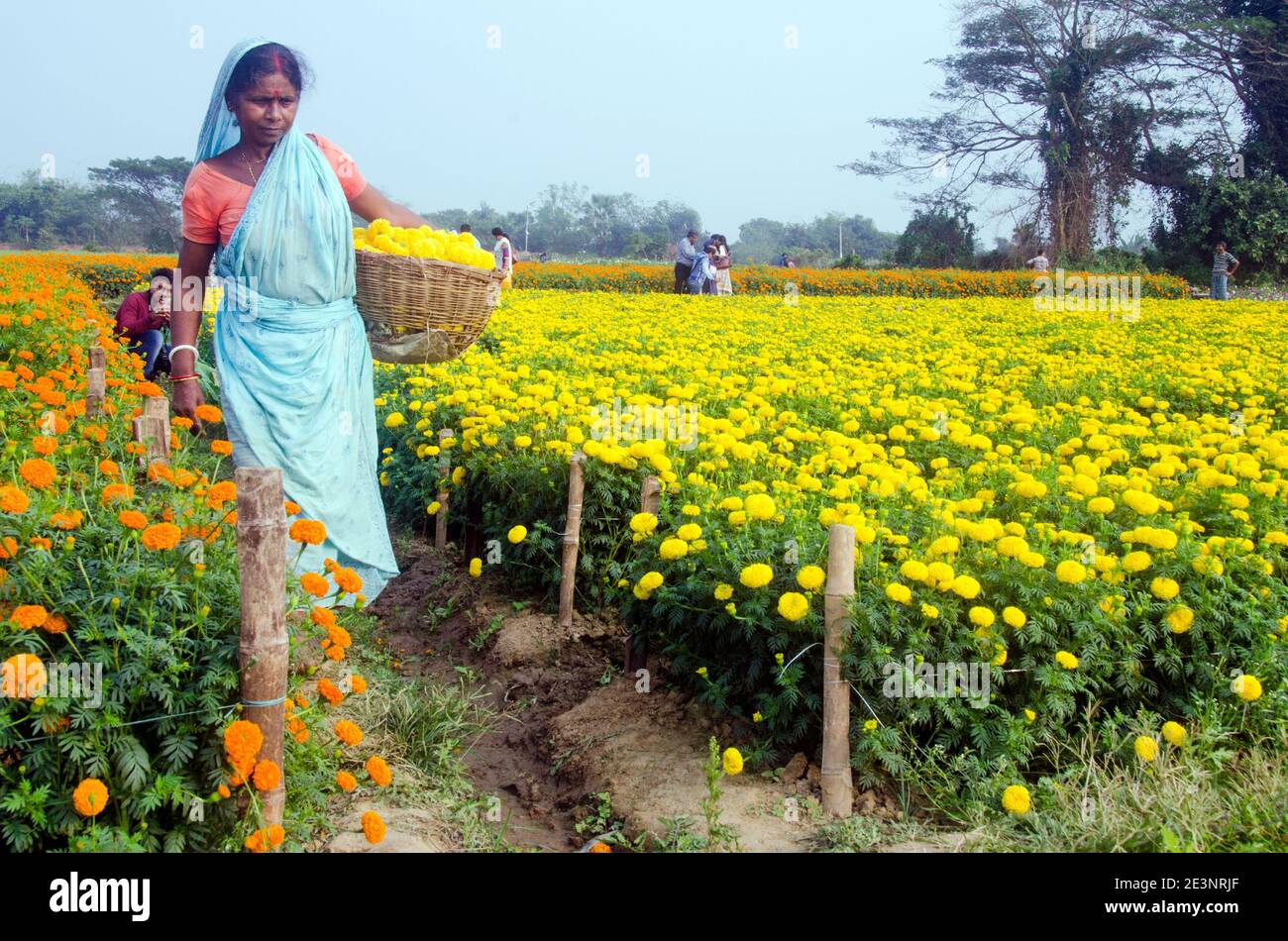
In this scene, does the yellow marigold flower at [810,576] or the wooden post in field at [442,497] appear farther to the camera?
the wooden post in field at [442,497]

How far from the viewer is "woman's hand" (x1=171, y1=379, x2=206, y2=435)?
→ 11.4 ft

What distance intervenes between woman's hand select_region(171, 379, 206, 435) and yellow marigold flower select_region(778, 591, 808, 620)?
197cm

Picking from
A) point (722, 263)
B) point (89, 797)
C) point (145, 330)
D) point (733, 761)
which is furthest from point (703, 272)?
point (89, 797)

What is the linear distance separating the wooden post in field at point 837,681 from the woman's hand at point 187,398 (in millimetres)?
2093

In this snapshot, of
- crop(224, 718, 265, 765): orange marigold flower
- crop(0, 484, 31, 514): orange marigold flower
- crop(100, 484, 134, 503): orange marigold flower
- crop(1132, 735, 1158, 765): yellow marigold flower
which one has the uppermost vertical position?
crop(0, 484, 31, 514): orange marigold flower

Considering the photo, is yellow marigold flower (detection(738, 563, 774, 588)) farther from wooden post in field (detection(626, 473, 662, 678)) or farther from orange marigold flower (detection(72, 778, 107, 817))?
orange marigold flower (detection(72, 778, 107, 817))

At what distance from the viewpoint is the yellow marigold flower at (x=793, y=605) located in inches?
119

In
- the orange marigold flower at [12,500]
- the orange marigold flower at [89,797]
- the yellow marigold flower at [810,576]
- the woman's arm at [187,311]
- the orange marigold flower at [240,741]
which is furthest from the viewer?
the woman's arm at [187,311]

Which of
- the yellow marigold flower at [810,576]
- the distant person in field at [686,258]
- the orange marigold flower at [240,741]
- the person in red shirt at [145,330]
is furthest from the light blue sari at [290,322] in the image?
the distant person in field at [686,258]

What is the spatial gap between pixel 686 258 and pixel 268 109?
18.5 meters

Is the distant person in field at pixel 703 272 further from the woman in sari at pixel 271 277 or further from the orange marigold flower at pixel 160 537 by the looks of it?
the orange marigold flower at pixel 160 537

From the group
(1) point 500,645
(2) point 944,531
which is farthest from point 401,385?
(2) point 944,531

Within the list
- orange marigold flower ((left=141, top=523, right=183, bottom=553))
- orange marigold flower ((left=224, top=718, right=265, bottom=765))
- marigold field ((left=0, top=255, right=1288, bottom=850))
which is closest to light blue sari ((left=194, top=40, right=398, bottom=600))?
marigold field ((left=0, top=255, right=1288, bottom=850))

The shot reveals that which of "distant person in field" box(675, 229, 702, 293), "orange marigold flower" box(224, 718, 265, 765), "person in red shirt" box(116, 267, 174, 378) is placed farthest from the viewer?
"distant person in field" box(675, 229, 702, 293)
